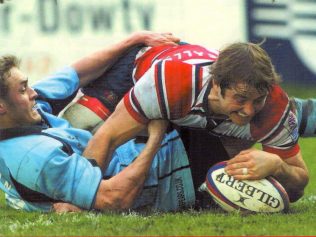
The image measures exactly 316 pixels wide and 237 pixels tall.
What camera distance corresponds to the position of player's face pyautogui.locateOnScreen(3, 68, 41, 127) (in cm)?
598

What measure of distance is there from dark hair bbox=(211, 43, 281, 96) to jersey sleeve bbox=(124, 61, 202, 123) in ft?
0.51

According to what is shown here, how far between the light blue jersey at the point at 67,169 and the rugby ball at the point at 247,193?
1.09 feet

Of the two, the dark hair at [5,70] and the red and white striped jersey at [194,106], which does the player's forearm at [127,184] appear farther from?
the dark hair at [5,70]

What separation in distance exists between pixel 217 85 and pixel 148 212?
33.9 inches

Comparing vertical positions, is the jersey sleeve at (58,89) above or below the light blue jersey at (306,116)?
above

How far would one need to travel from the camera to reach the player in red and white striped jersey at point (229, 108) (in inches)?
219

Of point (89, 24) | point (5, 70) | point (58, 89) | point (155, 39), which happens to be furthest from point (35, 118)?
point (89, 24)

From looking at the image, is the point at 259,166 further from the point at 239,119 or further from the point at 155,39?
the point at 155,39

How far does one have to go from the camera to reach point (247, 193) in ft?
18.4

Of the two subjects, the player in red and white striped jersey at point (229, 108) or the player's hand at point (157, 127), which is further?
the player's hand at point (157, 127)

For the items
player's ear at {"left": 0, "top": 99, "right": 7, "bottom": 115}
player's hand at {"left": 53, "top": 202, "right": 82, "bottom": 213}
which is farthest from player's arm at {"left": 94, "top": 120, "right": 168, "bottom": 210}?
player's ear at {"left": 0, "top": 99, "right": 7, "bottom": 115}

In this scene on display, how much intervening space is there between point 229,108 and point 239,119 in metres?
0.10

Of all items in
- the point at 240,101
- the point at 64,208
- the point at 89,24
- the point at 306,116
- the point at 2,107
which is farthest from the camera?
the point at 89,24

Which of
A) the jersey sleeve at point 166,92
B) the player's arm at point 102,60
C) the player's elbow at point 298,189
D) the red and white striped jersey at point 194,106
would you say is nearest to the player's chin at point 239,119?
the red and white striped jersey at point 194,106
